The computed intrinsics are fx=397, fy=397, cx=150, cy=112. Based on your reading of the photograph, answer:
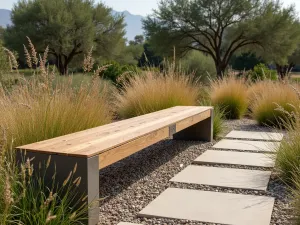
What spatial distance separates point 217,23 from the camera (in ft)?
59.8

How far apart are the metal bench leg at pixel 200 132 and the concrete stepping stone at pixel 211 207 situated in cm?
220

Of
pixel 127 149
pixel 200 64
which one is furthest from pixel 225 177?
pixel 200 64

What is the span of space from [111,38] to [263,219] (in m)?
18.6

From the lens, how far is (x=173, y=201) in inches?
110

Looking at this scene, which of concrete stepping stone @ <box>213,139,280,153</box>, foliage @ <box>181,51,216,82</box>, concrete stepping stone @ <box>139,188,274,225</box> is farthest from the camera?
foliage @ <box>181,51,216,82</box>

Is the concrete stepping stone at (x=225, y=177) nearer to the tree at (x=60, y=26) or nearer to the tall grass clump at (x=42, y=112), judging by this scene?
the tall grass clump at (x=42, y=112)

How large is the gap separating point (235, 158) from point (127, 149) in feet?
6.03

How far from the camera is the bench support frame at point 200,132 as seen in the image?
5.18 m

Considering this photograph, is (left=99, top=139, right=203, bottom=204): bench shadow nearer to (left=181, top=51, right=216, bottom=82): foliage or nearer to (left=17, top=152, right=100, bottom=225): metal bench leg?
(left=17, top=152, right=100, bottom=225): metal bench leg

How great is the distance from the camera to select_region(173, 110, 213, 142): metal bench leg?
204 inches

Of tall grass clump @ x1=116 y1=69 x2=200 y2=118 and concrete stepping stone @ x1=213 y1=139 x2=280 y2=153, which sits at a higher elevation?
tall grass clump @ x1=116 y1=69 x2=200 y2=118

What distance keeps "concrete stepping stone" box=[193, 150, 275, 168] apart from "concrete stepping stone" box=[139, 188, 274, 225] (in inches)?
39.4

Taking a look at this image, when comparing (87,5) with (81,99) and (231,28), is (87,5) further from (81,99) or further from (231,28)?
(81,99)

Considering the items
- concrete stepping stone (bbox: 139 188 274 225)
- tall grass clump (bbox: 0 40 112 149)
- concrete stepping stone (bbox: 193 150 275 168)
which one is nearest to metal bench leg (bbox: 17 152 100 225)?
concrete stepping stone (bbox: 139 188 274 225)
